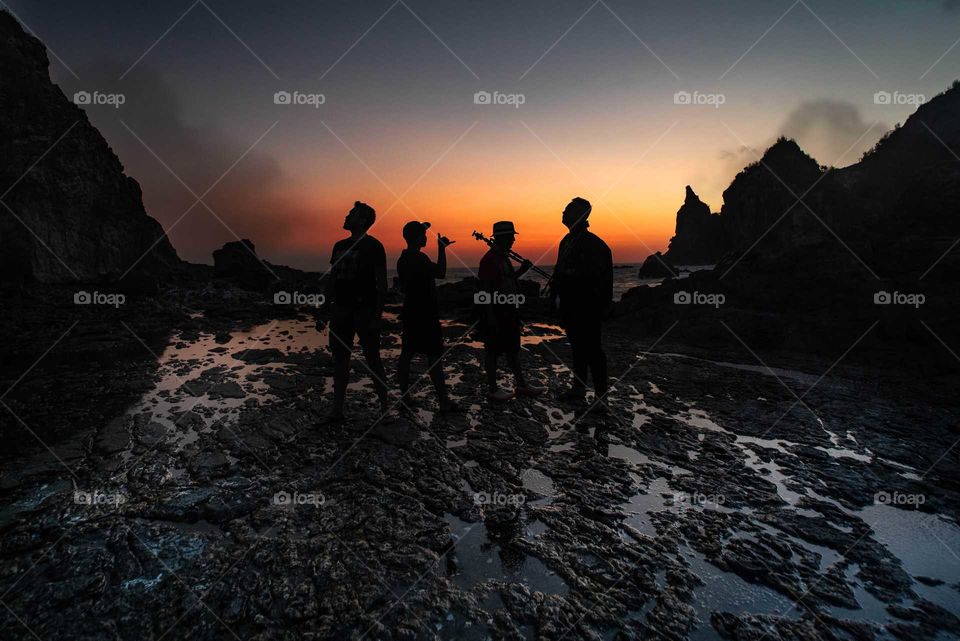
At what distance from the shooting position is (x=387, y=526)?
117 inches

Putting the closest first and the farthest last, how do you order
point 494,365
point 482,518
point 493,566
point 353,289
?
point 493,566
point 482,518
point 353,289
point 494,365

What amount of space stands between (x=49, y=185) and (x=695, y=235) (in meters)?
130

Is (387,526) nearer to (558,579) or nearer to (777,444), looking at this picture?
(558,579)

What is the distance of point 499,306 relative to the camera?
6.41 metres

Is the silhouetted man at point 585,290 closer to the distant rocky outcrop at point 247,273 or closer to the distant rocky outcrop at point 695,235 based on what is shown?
the distant rocky outcrop at point 247,273

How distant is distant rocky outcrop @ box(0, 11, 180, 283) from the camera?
2411 cm

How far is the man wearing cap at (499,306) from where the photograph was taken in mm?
6344

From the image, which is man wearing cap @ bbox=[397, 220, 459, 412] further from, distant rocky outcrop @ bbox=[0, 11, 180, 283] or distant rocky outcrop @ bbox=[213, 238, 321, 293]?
distant rocky outcrop @ bbox=[213, 238, 321, 293]

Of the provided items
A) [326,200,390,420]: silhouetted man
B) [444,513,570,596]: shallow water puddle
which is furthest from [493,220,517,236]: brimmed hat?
[444,513,570,596]: shallow water puddle

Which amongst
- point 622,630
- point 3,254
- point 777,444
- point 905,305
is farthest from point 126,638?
point 3,254

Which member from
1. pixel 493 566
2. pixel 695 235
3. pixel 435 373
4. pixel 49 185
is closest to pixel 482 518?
pixel 493 566

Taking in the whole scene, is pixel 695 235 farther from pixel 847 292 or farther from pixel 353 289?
pixel 353 289

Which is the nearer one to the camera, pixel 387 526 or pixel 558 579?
pixel 558 579

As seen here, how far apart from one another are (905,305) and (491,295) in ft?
31.5
